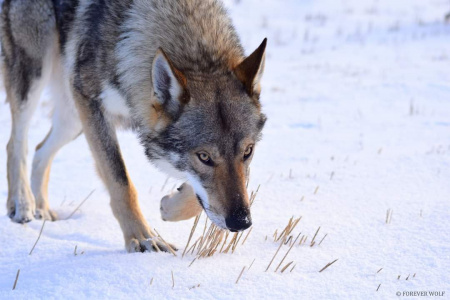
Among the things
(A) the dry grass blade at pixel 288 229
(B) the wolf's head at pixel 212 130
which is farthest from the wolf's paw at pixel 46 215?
(A) the dry grass blade at pixel 288 229

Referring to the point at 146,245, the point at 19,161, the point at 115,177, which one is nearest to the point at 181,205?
the point at 146,245

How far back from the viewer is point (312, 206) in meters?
3.92

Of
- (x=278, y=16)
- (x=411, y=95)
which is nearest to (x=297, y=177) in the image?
(x=411, y=95)

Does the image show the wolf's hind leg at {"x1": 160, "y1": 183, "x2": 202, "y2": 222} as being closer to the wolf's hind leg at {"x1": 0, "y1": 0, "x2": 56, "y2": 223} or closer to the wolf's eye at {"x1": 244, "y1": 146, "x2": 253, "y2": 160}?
the wolf's eye at {"x1": 244, "y1": 146, "x2": 253, "y2": 160}

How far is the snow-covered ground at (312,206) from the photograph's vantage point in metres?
2.64

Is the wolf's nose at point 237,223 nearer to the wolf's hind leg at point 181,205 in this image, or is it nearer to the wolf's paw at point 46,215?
the wolf's hind leg at point 181,205

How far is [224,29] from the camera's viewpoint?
3.64 metres

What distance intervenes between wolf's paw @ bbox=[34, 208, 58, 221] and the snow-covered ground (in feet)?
0.32

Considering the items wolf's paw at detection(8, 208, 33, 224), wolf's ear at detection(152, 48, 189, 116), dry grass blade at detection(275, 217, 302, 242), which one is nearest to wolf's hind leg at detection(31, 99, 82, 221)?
wolf's paw at detection(8, 208, 33, 224)

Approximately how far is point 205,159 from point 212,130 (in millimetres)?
156

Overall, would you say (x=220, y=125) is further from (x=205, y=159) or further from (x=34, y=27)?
(x=34, y=27)

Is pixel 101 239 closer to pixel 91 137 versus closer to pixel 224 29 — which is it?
pixel 91 137

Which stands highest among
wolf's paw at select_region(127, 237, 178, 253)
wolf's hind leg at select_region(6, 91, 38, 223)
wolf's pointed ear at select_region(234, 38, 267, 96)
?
wolf's pointed ear at select_region(234, 38, 267, 96)

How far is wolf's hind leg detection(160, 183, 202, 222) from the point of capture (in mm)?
3510
